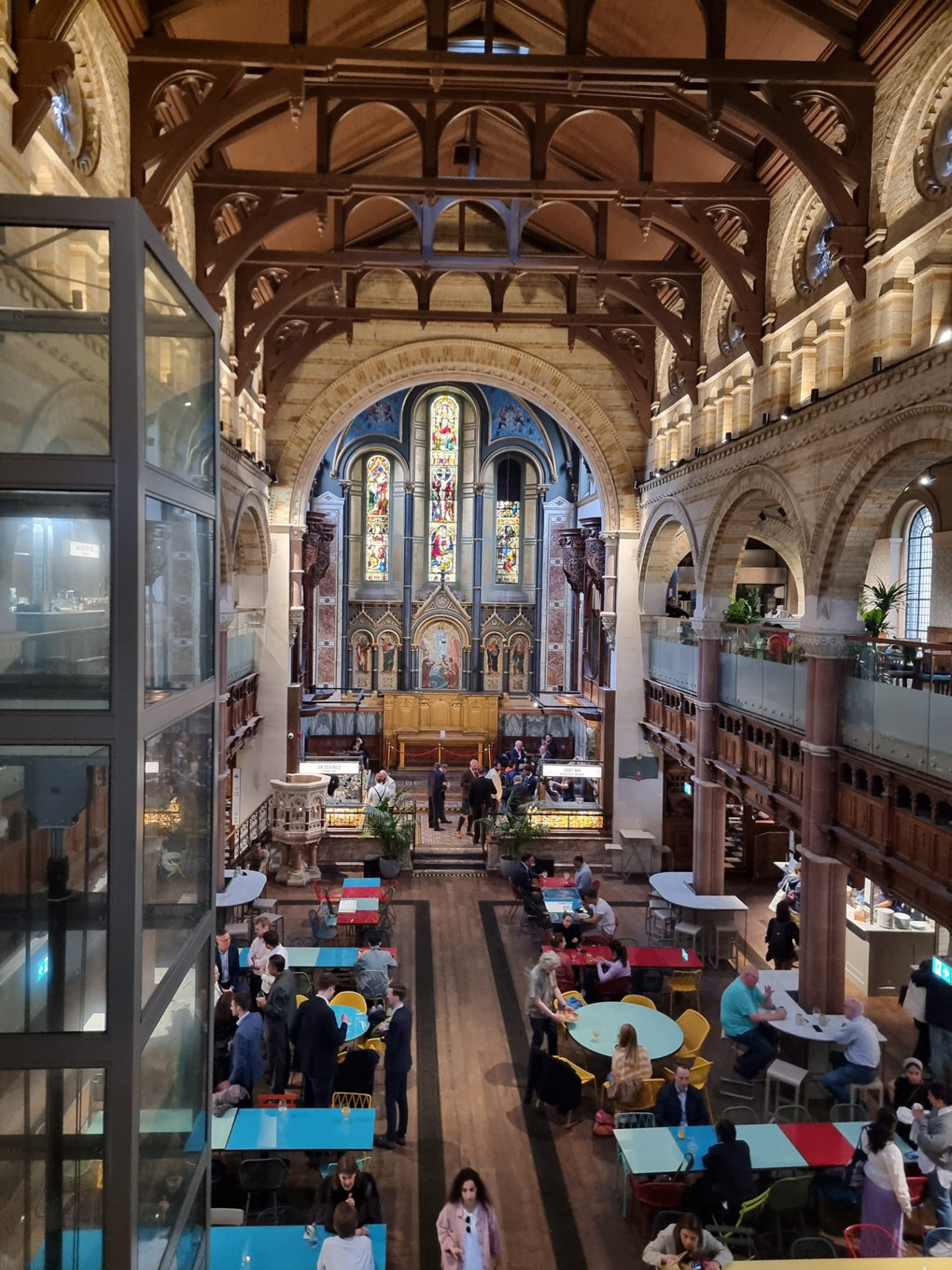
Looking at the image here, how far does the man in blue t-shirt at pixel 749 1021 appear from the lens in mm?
8508

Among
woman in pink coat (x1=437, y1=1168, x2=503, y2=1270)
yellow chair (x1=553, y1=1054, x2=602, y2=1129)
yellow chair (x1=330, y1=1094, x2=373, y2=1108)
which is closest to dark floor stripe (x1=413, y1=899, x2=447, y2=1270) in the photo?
yellow chair (x1=330, y1=1094, x2=373, y2=1108)

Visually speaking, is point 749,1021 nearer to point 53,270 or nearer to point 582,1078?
point 582,1078

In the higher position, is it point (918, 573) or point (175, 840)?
point (918, 573)

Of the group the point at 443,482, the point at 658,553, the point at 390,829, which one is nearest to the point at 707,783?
the point at 658,553

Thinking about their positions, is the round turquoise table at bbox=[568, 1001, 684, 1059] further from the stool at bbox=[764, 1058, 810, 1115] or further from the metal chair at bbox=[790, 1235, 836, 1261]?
the metal chair at bbox=[790, 1235, 836, 1261]

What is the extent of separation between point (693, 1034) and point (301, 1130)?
3.89m

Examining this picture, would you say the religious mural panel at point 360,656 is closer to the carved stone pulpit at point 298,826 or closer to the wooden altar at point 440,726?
the wooden altar at point 440,726

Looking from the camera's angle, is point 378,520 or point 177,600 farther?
point 378,520

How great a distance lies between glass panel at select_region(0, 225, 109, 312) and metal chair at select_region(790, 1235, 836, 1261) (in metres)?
6.12

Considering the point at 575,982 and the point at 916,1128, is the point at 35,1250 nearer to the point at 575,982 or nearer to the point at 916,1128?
the point at 916,1128

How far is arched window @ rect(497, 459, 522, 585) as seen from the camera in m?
27.1

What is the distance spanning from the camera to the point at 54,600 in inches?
111

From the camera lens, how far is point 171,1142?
3.34 m

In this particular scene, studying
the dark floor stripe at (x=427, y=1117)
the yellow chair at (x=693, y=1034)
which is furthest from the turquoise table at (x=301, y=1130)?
the yellow chair at (x=693, y=1034)
